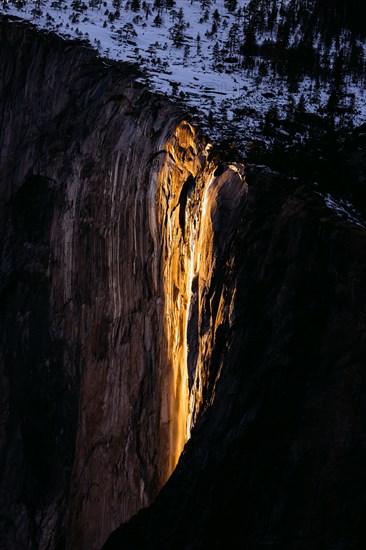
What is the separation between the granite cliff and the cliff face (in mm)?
41

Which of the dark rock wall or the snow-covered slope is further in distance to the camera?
the snow-covered slope

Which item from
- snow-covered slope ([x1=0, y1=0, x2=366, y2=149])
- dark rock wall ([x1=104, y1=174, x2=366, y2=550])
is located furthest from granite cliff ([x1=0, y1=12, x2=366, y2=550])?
snow-covered slope ([x1=0, y1=0, x2=366, y2=149])

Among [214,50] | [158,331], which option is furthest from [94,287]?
[214,50]

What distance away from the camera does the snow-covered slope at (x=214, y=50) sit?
15.4 m

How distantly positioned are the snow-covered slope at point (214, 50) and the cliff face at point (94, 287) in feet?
2.64

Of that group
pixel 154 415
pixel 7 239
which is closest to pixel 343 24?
pixel 7 239

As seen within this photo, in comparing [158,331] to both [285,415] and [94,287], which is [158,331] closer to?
[94,287]

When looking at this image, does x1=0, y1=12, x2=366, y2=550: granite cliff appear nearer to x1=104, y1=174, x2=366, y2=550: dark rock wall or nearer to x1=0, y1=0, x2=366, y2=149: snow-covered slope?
x1=104, y1=174, x2=366, y2=550: dark rock wall

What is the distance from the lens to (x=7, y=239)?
60.8 feet

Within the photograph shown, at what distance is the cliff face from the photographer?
13.1 m

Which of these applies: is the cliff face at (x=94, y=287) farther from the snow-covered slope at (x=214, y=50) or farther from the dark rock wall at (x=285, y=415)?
the dark rock wall at (x=285, y=415)

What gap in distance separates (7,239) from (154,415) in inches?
259

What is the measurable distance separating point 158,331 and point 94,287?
2431 millimetres

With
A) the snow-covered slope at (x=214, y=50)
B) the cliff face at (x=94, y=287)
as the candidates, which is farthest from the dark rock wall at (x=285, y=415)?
the snow-covered slope at (x=214, y=50)
